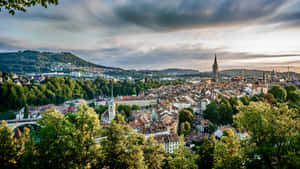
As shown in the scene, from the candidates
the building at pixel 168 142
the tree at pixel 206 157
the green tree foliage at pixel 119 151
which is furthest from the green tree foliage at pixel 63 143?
the building at pixel 168 142

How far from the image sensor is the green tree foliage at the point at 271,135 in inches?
236

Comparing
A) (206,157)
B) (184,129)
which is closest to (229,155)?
(206,157)

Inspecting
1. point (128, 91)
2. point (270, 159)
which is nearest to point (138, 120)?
point (270, 159)

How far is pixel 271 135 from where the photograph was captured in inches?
259

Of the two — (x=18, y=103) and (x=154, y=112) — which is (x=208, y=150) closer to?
(x=154, y=112)

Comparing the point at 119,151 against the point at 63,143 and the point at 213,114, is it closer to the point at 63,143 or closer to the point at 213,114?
the point at 63,143

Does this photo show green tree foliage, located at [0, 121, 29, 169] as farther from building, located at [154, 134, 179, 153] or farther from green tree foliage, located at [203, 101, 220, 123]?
green tree foliage, located at [203, 101, 220, 123]

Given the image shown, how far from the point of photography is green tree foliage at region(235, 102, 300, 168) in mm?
5988

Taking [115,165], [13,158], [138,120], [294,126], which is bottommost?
[138,120]

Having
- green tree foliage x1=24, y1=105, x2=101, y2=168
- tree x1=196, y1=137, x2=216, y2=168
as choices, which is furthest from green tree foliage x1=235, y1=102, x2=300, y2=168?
green tree foliage x1=24, y1=105, x2=101, y2=168

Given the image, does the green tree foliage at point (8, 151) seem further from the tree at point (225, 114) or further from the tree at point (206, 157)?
the tree at point (225, 114)

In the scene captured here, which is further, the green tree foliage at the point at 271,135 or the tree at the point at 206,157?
the tree at the point at 206,157

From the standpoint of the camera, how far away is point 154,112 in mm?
35688

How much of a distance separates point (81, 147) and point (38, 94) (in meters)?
57.1
